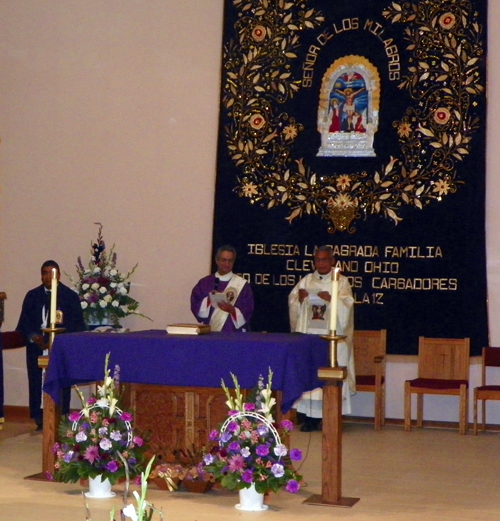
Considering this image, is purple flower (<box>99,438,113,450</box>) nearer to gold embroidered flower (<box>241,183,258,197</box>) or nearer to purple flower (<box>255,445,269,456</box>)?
purple flower (<box>255,445,269,456</box>)

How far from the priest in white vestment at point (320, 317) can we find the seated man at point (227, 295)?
27.6 inches

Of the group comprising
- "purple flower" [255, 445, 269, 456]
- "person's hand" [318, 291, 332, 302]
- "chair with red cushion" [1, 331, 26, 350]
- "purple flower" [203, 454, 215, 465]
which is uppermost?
"person's hand" [318, 291, 332, 302]

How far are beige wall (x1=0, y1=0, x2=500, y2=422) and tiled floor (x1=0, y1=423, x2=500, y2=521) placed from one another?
2.88 metres

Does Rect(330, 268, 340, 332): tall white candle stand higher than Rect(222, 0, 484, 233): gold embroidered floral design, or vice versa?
Rect(222, 0, 484, 233): gold embroidered floral design

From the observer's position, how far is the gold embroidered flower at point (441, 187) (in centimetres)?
981

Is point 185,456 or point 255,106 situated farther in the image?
point 255,106

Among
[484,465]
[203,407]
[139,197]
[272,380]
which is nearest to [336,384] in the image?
[272,380]

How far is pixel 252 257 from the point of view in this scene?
1046 cm

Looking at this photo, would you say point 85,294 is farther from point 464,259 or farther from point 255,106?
point 464,259

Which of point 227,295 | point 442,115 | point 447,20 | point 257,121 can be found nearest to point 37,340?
point 227,295

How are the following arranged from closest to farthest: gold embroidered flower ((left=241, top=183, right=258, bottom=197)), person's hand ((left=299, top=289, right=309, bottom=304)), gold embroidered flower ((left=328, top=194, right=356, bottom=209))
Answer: person's hand ((left=299, top=289, right=309, bottom=304)) → gold embroidered flower ((left=328, top=194, right=356, bottom=209)) → gold embroidered flower ((left=241, top=183, right=258, bottom=197))

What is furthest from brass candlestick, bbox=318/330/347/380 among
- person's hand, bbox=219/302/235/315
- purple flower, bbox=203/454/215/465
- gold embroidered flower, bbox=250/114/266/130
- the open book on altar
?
gold embroidered flower, bbox=250/114/266/130

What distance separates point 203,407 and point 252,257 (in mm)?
3837

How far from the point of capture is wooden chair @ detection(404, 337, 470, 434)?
9.29 metres
